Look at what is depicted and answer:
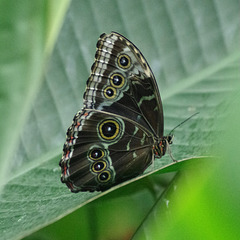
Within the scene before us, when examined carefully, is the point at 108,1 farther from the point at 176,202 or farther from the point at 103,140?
the point at 176,202

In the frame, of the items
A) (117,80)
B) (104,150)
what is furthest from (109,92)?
(104,150)

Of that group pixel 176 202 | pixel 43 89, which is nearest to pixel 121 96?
pixel 43 89

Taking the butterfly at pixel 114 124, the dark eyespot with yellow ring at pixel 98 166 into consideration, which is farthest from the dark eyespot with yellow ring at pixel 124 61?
the dark eyespot with yellow ring at pixel 98 166

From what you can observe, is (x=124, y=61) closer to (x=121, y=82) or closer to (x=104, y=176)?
(x=121, y=82)

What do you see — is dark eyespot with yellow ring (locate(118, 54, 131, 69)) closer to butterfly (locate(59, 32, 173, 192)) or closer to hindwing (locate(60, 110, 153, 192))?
butterfly (locate(59, 32, 173, 192))

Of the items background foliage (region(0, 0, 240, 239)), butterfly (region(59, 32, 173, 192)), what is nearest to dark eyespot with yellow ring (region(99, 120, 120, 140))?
butterfly (region(59, 32, 173, 192))

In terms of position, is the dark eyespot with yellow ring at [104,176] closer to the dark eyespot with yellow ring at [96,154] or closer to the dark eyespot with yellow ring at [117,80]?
the dark eyespot with yellow ring at [96,154]

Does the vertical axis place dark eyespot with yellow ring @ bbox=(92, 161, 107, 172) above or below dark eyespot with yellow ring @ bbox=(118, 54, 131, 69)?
below
